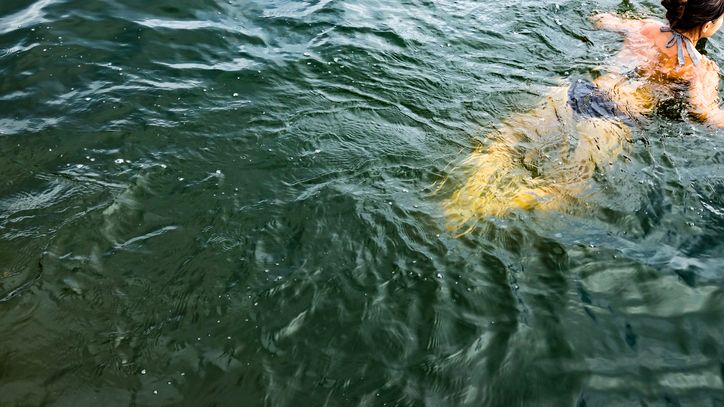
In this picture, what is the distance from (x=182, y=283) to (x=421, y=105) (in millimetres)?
3436

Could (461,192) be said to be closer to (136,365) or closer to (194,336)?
(194,336)

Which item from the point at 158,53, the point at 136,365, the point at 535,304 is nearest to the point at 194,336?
the point at 136,365

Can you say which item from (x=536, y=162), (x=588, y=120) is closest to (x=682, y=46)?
(x=588, y=120)

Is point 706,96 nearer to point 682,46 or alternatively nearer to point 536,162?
point 682,46

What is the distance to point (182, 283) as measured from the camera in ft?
11.8

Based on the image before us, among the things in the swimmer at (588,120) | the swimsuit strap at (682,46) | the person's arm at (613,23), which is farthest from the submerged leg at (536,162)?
the person's arm at (613,23)

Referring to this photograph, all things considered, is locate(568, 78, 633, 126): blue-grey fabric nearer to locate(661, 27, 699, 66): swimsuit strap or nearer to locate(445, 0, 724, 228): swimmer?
locate(445, 0, 724, 228): swimmer

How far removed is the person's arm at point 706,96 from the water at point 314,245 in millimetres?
183

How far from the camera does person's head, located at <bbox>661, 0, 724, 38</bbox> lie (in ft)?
17.2

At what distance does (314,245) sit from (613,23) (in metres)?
6.07

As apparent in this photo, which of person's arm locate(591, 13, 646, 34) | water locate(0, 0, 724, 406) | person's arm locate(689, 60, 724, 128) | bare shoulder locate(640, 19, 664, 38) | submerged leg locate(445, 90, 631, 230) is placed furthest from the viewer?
person's arm locate(591, 13, 646, 34)

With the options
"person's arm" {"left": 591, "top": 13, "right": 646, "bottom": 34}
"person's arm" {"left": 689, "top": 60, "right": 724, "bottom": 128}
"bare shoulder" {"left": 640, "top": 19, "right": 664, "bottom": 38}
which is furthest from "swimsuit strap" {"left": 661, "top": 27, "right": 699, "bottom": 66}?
"person's arm" {"left": 591, "top": 13, "right": 646, "bottom": 34}

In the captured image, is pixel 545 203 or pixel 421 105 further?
pixel 421 105

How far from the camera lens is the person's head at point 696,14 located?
524cm
